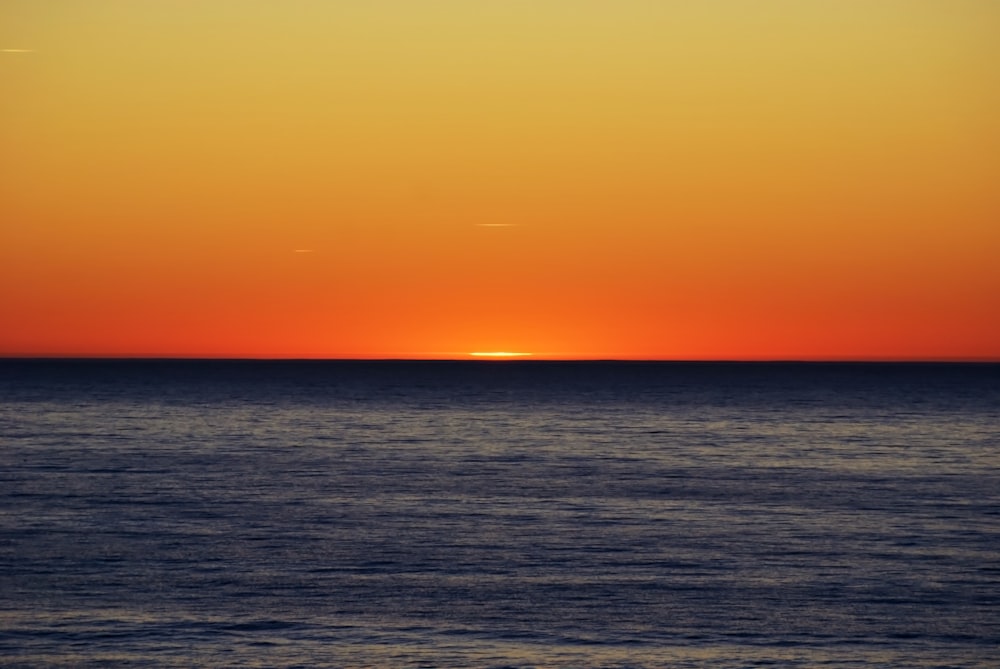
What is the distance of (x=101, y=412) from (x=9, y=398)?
29115 mm

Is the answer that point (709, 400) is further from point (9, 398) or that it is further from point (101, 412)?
point (9, 398)

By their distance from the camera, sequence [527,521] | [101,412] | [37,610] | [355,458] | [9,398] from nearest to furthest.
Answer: [37,610] → [527,521] → [355,458] → [101,412] → [9,398]

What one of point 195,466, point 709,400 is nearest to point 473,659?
point 195,466

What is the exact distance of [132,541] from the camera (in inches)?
1427

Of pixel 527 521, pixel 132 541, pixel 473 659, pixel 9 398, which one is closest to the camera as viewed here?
pixel 473 659

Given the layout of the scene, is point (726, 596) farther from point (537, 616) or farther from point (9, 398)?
point (9, 398)

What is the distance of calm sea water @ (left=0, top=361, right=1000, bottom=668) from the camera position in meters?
24.7

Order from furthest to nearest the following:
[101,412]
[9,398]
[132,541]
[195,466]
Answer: [9,398] → [101,412] → [195,466] → [132,541]

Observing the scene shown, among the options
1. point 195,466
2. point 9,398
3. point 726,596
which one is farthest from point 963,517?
point 9,398

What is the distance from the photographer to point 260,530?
3856cm

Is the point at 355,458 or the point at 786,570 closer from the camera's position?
the point at 786,570

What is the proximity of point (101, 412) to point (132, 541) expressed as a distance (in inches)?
2737

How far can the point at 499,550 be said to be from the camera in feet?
114

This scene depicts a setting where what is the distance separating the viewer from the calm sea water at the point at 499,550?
24688 millimetres
